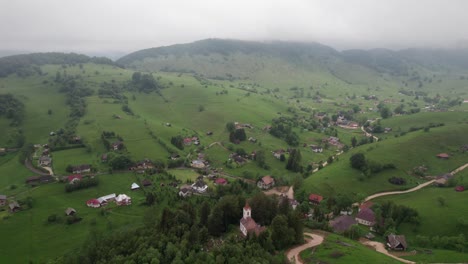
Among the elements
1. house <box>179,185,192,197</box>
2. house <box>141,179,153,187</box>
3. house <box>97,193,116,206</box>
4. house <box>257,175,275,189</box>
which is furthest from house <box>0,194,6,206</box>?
house <box>257,175,275,189</box>

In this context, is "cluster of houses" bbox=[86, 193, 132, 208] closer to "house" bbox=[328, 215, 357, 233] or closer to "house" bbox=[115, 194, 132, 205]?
"house" bbox=[115, 194, 132, 205]

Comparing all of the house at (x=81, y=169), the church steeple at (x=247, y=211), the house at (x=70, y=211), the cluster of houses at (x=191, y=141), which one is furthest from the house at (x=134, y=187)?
the cluster of houses at (x=191, y=141)

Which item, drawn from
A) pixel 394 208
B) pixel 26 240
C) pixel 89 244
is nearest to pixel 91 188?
pixel 26 240

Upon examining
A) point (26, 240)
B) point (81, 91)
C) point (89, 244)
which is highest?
point (81, 91)

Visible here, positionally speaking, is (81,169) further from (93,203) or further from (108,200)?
(108,200)

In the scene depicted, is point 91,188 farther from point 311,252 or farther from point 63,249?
point 311,252

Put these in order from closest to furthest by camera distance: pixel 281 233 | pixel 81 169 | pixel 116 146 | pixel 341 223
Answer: pixel 281 233 < pixel 341 223 < pixel 81 169 < pixel 116 146

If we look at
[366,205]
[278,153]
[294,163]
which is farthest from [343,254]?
[278,153]
